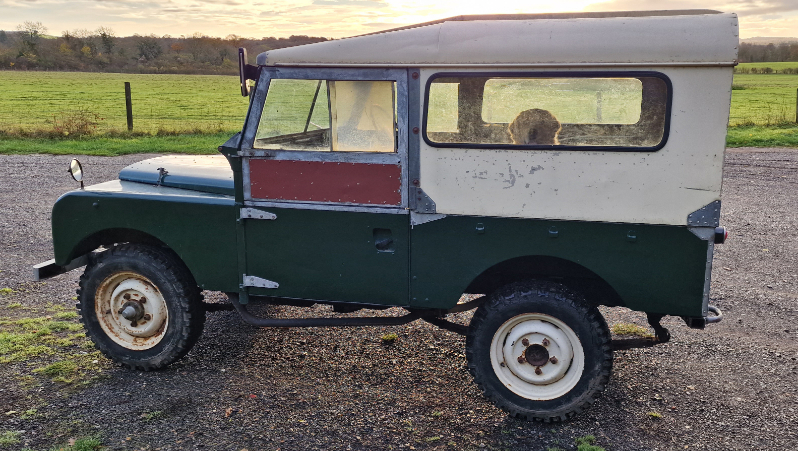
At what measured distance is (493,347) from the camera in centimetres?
420

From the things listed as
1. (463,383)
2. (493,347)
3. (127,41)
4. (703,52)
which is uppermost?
(127,41)

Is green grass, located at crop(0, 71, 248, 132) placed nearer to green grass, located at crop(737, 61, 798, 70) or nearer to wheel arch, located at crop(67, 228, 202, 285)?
wheel arch, located at crop(67, 228, 202, 285)

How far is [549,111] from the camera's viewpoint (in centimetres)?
393

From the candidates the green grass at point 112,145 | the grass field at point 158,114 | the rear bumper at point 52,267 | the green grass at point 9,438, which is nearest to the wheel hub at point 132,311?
the rear bumper at point 52,267

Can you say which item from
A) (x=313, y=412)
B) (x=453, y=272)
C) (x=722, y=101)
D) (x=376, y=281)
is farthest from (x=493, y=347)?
(x=722, y=101)

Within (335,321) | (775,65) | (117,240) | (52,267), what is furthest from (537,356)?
(775,65)

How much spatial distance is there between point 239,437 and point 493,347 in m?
1.69

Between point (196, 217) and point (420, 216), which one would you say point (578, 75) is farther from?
point (196, 217)

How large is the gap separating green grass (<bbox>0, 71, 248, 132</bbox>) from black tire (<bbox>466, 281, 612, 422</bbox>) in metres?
18.2

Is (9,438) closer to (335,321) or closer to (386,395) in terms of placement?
(335,321)

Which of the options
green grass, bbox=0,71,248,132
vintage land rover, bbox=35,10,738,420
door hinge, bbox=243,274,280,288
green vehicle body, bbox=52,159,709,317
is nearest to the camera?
vintage land rover, bbox=35,10,738,420

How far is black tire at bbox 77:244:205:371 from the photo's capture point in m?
4.71

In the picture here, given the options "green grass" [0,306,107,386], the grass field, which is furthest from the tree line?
"green grass" [0,306,107,386]

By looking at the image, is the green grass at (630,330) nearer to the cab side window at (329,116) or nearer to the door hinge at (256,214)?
the cab side window at (329,116)
